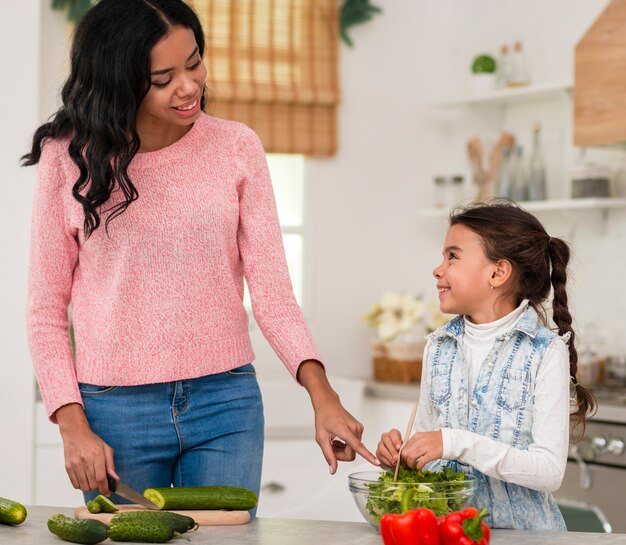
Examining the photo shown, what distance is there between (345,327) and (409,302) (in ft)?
1.51

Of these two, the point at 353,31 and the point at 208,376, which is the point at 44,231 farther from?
the point at 353,31

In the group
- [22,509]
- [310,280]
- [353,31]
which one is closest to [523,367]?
[22,509]

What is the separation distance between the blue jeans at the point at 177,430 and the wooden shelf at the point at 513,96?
2.30 metres

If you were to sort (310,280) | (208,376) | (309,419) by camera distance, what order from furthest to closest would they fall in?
(310,280), (309,419), (208,376)

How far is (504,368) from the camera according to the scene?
1872mm

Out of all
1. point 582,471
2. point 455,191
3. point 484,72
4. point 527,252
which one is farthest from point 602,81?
point 527,252

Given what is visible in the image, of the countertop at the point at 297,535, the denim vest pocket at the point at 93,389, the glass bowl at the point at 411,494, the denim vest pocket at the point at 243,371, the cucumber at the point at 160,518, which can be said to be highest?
the denim vest pocket at the point at 243,371

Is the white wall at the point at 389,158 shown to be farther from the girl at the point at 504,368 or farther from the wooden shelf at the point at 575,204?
the girl at the point at 504,368

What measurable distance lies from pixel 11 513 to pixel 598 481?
1955 mm

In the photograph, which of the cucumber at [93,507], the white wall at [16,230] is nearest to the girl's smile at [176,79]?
the cucumber at [93,507]

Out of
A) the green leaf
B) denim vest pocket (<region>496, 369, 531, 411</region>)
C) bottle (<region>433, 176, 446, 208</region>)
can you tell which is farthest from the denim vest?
the green leaf

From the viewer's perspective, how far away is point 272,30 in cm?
421

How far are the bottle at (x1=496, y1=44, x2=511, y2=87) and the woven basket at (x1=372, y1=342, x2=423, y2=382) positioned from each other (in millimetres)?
1032

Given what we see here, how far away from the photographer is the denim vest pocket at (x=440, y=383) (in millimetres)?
1955
